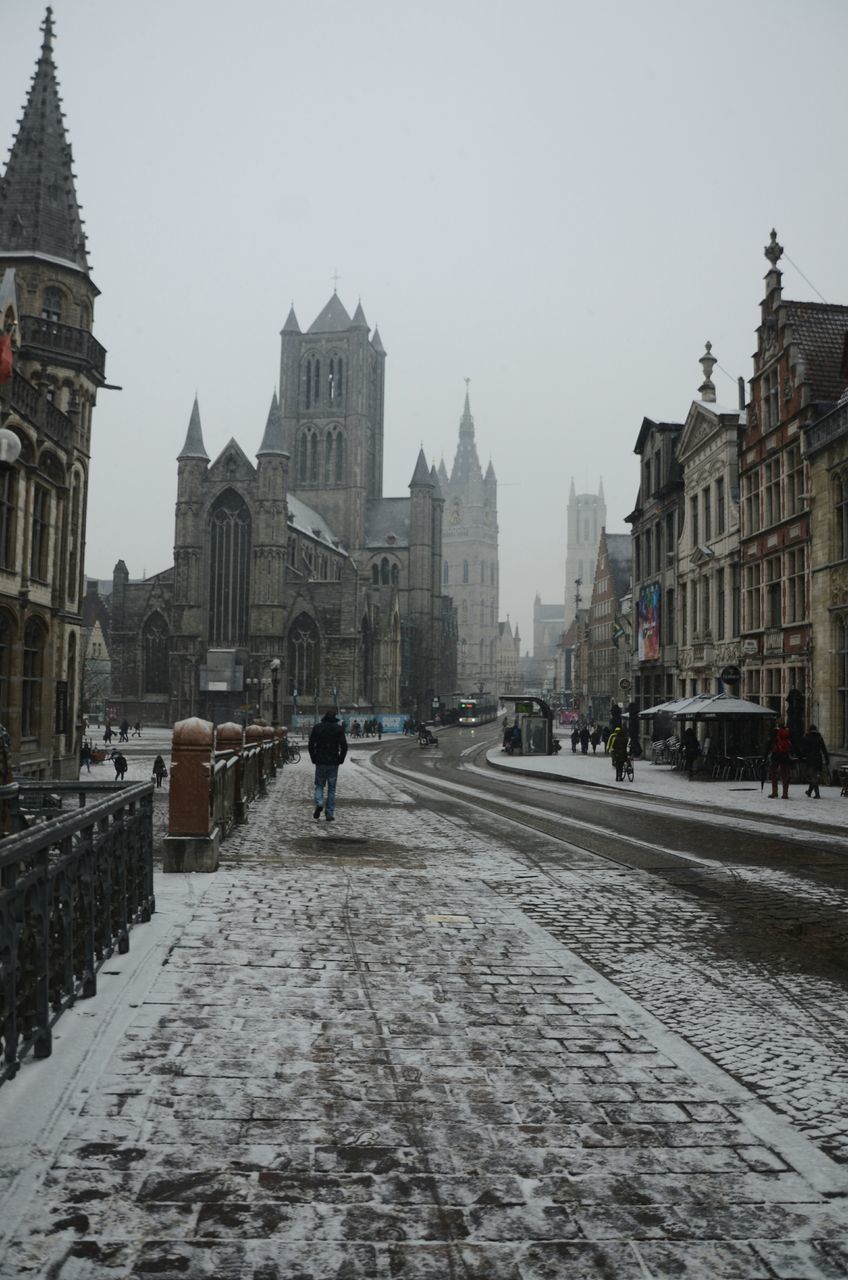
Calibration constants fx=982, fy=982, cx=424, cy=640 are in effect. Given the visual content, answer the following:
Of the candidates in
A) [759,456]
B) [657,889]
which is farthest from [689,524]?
[657,889]

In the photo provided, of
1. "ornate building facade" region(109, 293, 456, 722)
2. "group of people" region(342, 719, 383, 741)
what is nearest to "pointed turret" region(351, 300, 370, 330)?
"ornate building facade" region(109, 293, 456, 722)

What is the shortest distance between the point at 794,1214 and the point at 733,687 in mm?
29858

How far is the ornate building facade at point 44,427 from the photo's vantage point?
20.1 m

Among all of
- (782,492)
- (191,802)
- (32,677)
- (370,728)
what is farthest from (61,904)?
(370,728)

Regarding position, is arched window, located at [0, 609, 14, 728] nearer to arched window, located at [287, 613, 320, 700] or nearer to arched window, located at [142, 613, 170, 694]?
arched window, located at [287, 613, 320, 700]

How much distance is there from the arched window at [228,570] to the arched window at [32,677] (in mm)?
57345

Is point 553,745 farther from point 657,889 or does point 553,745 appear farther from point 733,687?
point 657,889

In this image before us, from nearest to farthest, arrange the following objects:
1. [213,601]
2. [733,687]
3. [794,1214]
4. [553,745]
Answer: [794,1214] → [733,687] → [553,745] → [213,601]

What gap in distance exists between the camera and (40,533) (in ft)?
73.5

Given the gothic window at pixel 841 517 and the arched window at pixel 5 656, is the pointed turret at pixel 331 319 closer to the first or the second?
→ the gothic window at pixel 841 517

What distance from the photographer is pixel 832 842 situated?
13.2m

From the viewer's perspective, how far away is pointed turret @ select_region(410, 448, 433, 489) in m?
104

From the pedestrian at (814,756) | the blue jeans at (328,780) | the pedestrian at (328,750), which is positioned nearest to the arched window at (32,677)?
the blue jeans at (328,780)

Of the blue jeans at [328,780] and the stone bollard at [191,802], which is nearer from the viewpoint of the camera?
the stone bollard at [191,802]
